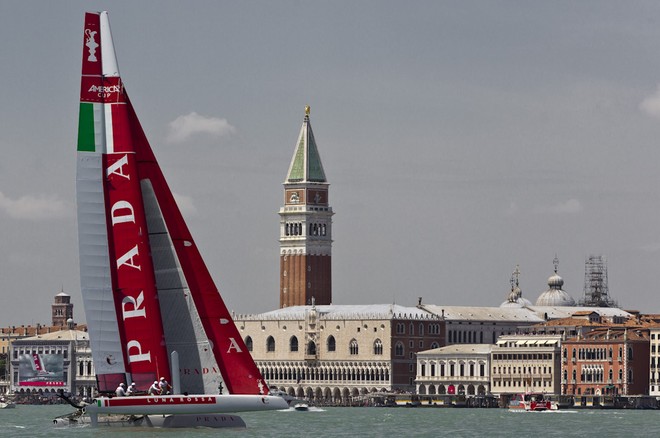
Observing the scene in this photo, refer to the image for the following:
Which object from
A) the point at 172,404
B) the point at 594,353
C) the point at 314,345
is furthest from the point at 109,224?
the point at 314,345

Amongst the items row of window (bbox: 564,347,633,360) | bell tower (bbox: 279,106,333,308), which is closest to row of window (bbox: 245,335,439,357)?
bell tower (bbox: 279,106,333,308)

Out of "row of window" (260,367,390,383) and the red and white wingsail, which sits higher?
the red and white wingsail

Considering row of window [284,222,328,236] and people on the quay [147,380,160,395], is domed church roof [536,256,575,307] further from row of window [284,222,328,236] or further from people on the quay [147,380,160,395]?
people on the quay [147,380,160,395]

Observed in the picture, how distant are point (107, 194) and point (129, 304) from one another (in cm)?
339

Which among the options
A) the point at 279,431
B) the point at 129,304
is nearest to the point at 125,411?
the point at 129,304

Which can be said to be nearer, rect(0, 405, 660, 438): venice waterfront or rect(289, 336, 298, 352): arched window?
rect(0, 405, 660, 438): venice waterfront

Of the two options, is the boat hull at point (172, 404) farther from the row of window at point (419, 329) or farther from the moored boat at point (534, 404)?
the row of window at point (419, 329)

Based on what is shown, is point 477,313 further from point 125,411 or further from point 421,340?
point 125,411

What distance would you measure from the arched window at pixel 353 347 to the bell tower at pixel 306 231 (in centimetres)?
728

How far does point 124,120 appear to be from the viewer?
60.7 metres

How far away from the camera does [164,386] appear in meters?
60.1

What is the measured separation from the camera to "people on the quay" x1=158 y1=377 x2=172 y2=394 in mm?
59969

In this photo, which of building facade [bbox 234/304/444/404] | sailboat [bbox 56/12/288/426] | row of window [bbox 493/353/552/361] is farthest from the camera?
building facade [bbox 234/304/444/404]

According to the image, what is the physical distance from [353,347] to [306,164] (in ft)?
57.3
